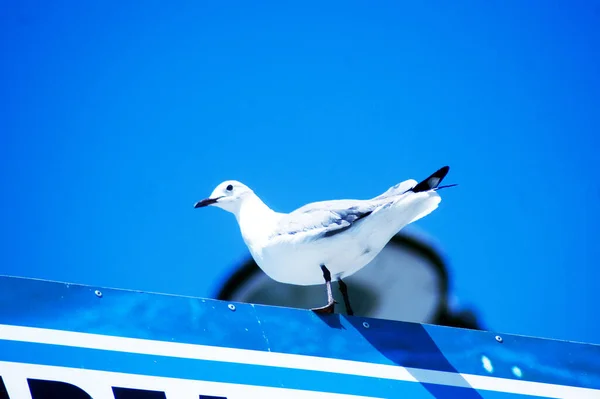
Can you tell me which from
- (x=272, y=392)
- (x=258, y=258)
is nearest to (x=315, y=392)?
(x=272, y=392)

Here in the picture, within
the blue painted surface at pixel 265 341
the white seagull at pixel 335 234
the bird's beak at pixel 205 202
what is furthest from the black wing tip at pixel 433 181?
the bird's beak at pixel 205 202

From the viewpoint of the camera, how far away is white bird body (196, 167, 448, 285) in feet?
9.15

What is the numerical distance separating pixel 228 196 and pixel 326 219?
537 mm

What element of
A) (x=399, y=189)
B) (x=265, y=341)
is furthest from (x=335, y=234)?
(x=265, y=341)

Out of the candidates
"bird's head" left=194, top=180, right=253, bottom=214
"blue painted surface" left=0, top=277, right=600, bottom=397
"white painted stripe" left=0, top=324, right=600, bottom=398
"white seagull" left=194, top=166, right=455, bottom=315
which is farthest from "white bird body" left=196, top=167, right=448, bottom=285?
"white painted stripe" left=0, top=324, right=600, bottom=398

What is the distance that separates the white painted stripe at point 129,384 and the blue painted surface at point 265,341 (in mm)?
17

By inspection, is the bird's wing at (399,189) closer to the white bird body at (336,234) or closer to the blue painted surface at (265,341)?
the white bird body at (336,234)

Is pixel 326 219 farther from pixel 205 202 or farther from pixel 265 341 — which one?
pixel 265 341

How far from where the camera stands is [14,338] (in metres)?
1.95

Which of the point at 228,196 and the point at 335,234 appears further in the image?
the point at 228,196

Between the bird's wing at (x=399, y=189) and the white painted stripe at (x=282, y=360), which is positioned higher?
the bird's wing at (x=399, y=189)

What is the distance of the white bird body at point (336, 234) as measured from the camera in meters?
2.79

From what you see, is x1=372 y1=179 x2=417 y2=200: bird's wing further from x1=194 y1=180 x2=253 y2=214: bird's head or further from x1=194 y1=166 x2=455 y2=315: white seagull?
x1=194 y1=180 x2=253 y2=214: bird's head

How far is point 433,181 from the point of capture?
2.69m
